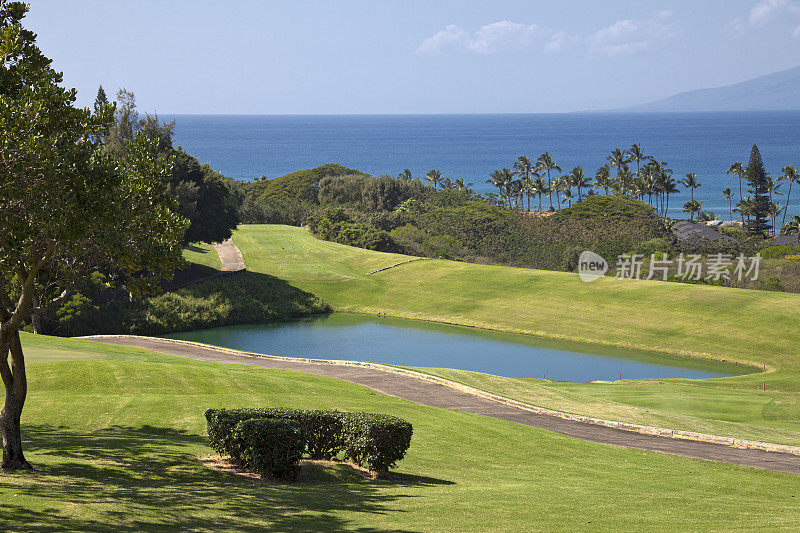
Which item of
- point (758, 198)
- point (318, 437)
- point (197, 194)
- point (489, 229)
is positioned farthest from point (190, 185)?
point (758, 198)

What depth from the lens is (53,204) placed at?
572 inches

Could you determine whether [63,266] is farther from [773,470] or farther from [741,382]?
[741,382]

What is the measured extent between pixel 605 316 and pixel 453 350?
15795 millimetres

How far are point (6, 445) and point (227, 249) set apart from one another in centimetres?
7881

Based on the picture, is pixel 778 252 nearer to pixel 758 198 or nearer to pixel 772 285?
pixel 772 285

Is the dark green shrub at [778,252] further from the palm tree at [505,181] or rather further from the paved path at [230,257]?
the palm tree at [505,181]

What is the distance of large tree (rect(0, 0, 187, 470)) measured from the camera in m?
13.8

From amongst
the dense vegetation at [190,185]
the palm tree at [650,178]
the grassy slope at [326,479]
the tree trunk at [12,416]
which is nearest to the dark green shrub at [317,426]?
the grassy slope at [326,479]

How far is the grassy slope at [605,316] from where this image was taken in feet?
112

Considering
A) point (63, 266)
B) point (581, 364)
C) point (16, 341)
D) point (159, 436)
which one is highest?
point (63, 266)

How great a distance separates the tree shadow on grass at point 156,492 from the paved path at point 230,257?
62.2m

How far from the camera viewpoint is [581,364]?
5444 centimetres

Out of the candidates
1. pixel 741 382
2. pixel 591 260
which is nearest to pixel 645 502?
pixel 741 382

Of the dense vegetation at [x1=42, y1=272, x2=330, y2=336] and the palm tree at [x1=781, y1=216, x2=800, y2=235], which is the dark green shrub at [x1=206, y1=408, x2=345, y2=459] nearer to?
the dense vegetation at [x1=42, y1=272, x2=330, y2=336]
